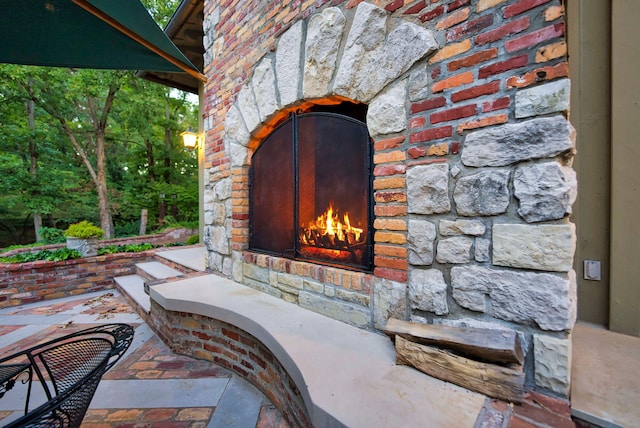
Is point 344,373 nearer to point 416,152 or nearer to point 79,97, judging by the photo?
point 416,152

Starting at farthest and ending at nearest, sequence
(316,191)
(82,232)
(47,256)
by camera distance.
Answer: (82,232), (47,256), (316,191)

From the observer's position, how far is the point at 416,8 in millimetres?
1417

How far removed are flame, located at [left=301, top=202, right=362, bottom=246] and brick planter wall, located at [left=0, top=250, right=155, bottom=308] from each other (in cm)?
439

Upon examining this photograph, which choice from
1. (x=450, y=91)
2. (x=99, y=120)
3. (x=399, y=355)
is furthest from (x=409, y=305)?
(x=99, y=120)

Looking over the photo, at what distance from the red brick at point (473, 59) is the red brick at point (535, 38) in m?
0.05

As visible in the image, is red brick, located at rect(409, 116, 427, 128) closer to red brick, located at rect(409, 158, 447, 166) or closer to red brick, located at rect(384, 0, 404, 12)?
red brick, located at rect(409, 158, 447, 166)

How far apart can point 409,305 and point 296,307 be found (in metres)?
0.90

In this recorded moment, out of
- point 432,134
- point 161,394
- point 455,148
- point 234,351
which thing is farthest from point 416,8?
point 161,394

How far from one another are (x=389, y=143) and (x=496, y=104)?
1.71 ft

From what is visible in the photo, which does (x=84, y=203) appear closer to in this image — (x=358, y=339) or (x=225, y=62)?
(x=225, y=62)

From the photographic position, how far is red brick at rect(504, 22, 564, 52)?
3.50ft

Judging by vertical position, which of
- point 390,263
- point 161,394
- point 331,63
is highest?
point 331,63

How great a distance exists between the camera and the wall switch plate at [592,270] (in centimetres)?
171

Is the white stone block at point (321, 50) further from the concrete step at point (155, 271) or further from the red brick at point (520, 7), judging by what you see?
the concrete step at point (155, 271)
